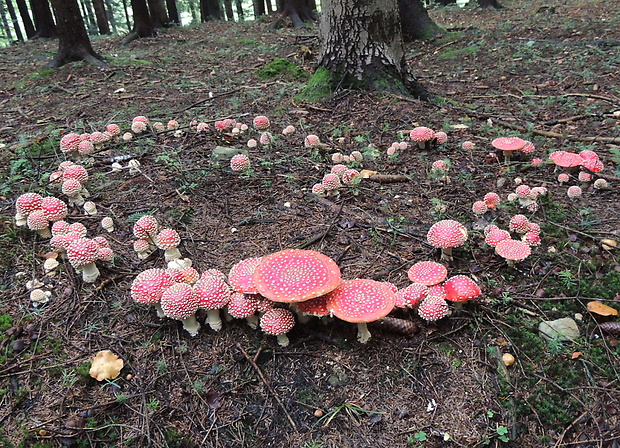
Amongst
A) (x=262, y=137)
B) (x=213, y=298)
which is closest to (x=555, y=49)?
(x=262, y=137)

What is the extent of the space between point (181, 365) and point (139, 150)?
11.7 feet

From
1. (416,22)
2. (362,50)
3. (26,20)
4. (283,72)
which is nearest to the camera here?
(362,50)

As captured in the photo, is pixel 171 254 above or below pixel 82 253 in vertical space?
below

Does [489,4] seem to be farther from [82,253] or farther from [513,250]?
[82,253]

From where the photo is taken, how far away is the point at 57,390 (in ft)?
8.68

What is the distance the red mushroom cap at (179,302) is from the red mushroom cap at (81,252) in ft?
2.62

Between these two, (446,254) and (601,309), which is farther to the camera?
(446,254)

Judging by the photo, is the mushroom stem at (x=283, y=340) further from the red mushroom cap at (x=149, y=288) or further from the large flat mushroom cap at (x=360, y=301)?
the red mushroom cap at (x=149, y=288)

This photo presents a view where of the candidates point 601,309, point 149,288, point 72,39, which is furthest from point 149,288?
point 72,39

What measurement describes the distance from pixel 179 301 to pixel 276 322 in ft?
2.27

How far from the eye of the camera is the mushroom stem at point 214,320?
2.99 metres

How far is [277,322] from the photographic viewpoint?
2.78m

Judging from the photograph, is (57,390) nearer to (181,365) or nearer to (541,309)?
(181,365)

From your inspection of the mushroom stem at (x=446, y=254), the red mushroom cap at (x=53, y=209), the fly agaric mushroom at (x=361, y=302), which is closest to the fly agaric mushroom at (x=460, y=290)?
the fly agaric mushroom at (x=361, y=302)
